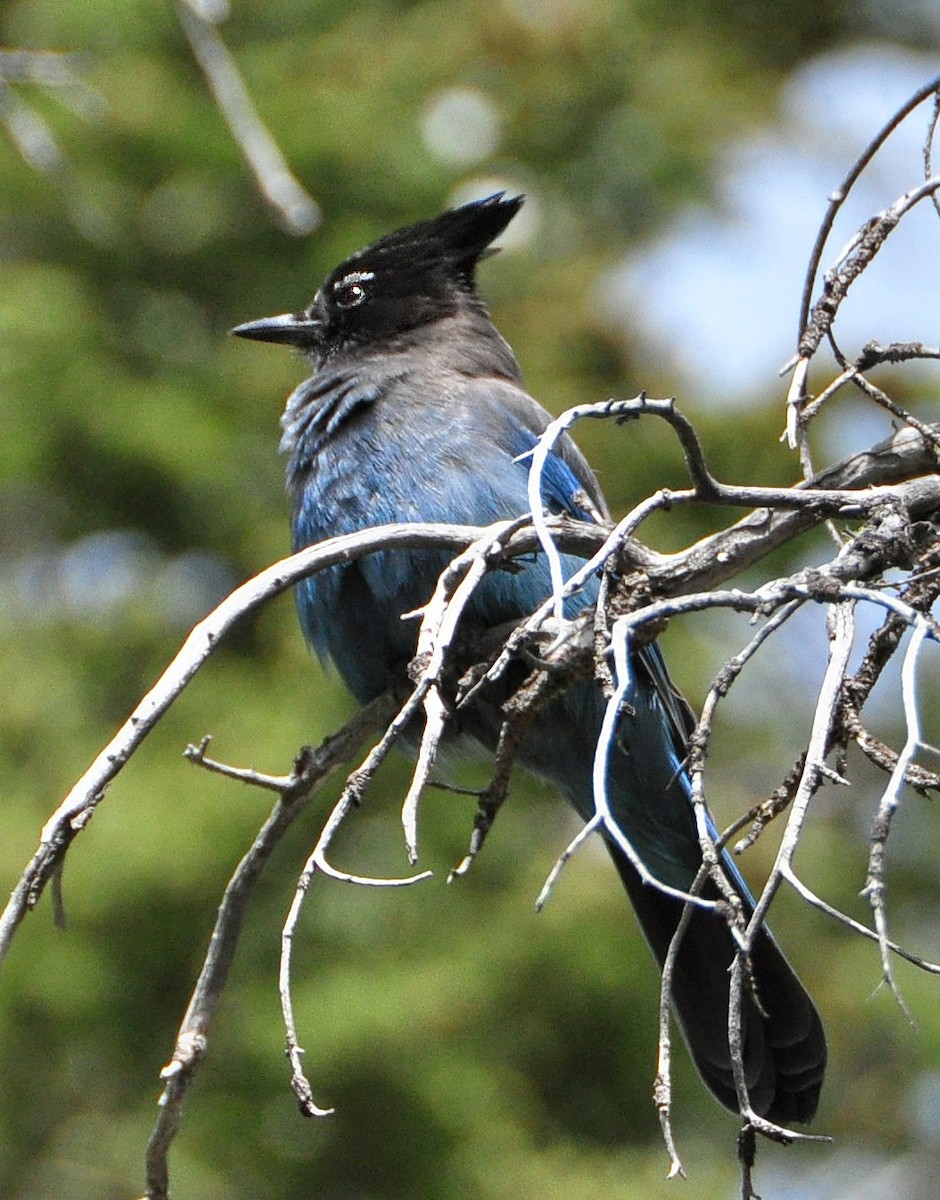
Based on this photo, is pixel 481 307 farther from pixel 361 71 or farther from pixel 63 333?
pixel 361 71

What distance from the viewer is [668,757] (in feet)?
14.6

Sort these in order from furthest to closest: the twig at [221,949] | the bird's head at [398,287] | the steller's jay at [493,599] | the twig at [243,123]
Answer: the bird's head at [398,287]
the steller's jay at [493,599]
the twig at [243,123]
the twig at [221,949]

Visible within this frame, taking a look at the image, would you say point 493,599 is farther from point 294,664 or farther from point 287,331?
point 294,664

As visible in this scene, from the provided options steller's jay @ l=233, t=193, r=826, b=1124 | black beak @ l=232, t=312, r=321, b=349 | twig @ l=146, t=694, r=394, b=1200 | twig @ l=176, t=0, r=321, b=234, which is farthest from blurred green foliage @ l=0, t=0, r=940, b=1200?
twig @ l=146, t=694, r=394, b=1200

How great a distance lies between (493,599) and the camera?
3.99 meters

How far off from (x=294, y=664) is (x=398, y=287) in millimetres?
4110

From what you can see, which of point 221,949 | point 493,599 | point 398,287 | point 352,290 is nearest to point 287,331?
point 352,290

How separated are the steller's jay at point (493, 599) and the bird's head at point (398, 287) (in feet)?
0.29

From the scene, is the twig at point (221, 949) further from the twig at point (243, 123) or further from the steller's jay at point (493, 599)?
the twig at point (243, 123)

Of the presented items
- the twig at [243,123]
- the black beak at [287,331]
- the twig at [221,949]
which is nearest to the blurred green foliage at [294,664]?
the black beak at [287,331]

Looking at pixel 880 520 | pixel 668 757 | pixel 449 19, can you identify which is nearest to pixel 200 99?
pixel 449 19

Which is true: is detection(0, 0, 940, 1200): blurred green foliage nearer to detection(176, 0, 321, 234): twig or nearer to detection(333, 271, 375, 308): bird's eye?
detection(333, 271, 375, 308): bird's eye

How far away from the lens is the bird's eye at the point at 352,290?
5207 mm

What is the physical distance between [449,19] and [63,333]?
3.18 meters
